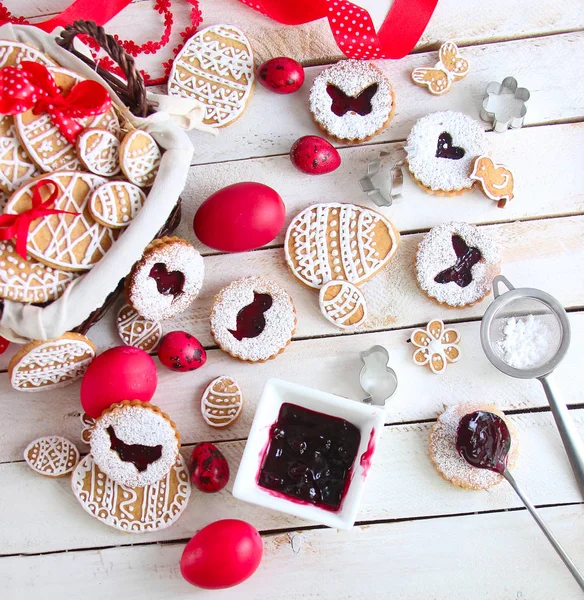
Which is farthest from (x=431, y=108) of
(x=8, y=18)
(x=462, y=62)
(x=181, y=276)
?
(x=8, y=18)

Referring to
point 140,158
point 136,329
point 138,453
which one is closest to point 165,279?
point 136,329

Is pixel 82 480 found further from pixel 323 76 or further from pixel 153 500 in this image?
pixel 323 76

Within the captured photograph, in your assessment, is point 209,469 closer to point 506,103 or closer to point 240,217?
point 240,217

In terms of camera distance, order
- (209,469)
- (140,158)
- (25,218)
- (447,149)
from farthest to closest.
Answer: (447,149), (209,469), (140,158), (25,218)

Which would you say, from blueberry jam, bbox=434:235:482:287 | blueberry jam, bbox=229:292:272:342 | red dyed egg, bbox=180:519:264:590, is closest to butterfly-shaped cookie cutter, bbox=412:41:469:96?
blueberry jam, bbox=434:235:482:287

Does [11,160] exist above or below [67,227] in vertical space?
above

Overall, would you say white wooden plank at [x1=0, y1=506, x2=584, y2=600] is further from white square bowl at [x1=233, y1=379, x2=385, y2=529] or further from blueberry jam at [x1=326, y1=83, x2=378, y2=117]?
blueberry jam at [x1=326, y1=83, x2=378, y2=117]

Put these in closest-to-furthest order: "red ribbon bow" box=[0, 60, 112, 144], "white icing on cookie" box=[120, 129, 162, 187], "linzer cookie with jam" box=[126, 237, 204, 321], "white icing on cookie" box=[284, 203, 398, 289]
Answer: "red ribbon bow" box=[0, 60, 112, 144], "white icing on cookie" box=[120, 129, 162, 187], "linzer cookie with jam" box=[126, 237, 204, 321], "white icing on cookie" box=[284, 203, 398, 289]
